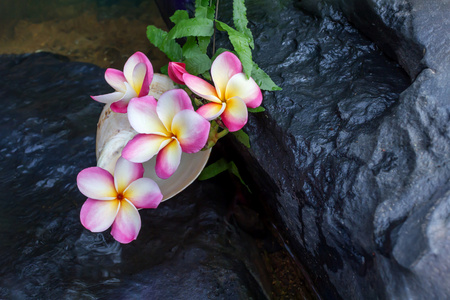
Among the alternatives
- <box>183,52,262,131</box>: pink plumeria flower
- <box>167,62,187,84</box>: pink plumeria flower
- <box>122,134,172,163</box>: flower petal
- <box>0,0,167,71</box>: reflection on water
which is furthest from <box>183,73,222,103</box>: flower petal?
<box>0,0,167,71</box>: reflection on water

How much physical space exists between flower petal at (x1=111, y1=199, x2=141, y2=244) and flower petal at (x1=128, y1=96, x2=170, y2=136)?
0.31 m

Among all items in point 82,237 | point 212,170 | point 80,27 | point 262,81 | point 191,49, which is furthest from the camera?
point 80,27

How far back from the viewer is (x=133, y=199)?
163 cm

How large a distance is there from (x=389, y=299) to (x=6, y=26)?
4264mm

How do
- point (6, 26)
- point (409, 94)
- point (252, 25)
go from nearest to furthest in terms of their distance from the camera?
point (409, 94) < point (252, 25) < point (6, 26)

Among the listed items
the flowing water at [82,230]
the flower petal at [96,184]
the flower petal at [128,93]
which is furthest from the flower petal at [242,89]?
the flowing water at [82,230]

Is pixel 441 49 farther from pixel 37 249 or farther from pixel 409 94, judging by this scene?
pixel 37 249

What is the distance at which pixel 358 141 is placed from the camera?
166cm

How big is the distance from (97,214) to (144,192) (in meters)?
0.20


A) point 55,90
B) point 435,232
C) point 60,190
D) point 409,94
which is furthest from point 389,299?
point 55,90

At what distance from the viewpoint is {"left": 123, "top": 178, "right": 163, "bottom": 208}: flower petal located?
162cm

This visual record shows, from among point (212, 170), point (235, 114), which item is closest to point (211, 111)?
point (235, 114)

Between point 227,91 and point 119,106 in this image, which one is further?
point 119,106

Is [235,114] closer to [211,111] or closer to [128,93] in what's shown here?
[211,111]
